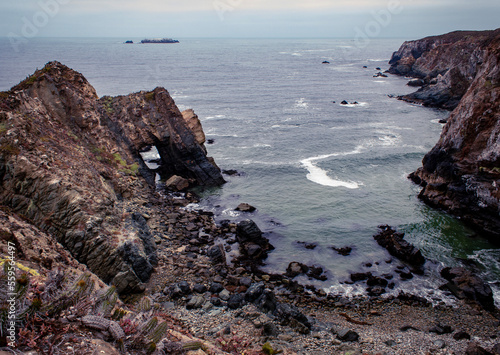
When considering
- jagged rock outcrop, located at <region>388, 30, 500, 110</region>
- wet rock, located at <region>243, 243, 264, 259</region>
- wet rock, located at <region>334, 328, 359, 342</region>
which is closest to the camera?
wet rock, located at <region>334, 328, 359, 342</region>

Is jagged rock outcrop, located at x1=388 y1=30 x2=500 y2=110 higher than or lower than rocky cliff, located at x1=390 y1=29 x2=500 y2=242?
higher

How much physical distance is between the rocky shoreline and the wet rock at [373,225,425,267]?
0.13 meters

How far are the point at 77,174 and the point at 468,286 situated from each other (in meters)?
32.0

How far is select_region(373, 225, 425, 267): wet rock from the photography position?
31219mm

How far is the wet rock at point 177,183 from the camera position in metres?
45.4

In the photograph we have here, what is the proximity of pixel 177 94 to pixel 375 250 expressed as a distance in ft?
275

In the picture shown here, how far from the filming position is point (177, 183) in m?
45.7

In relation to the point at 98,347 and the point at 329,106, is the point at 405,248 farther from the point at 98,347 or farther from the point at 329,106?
the point at 329,106

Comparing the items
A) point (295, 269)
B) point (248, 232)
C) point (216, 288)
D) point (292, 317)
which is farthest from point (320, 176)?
point (292, 317)

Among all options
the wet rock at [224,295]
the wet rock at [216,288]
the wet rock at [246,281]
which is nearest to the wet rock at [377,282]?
the wet rock at [246,281]

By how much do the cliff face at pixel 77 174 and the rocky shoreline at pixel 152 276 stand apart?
0.10 meters

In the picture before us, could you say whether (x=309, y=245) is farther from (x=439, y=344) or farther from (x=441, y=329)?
(x=439, y=344)

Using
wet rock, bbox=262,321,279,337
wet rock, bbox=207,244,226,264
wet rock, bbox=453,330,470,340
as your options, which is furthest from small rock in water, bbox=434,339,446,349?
→ wet rock, bbox=207,244,226,264

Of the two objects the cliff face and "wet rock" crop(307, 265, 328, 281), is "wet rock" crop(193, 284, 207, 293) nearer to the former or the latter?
the cliff face
